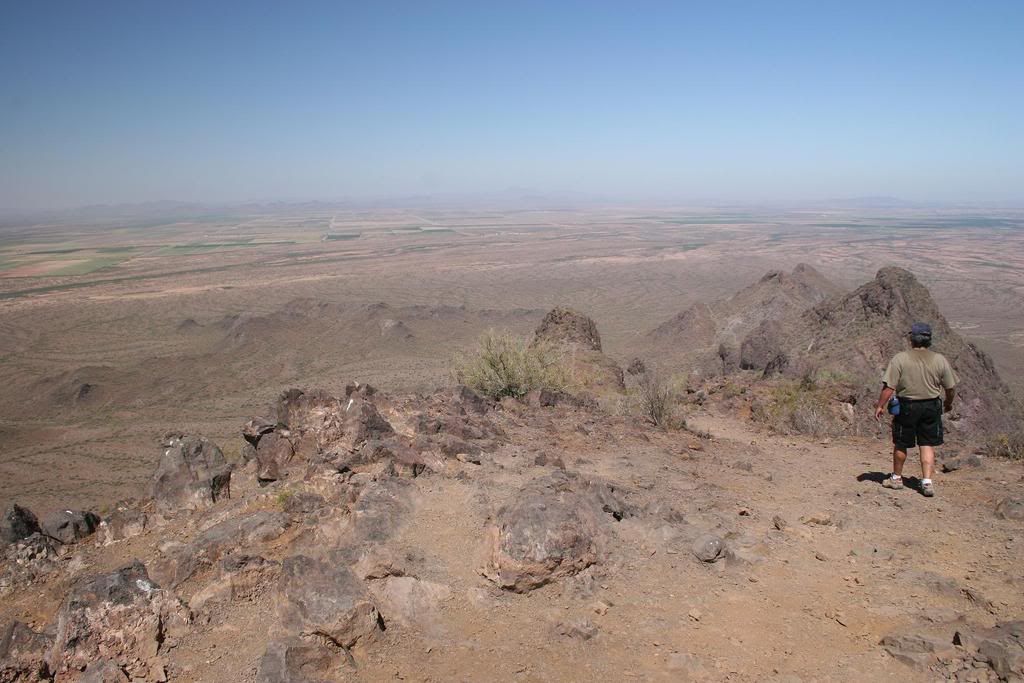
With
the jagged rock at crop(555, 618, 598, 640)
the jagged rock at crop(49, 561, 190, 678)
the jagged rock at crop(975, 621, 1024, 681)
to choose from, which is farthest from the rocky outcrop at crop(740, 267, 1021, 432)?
the jagged rock at crop(49, 561, 190, 678)

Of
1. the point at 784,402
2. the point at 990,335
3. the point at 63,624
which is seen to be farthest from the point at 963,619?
the point at 990,335

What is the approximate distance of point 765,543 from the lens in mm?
5820

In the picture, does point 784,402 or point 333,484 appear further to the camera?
point 784,402

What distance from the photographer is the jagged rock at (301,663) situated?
3.99 metres

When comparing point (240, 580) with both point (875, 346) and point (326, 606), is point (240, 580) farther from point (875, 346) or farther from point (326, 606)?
point (875, 346)

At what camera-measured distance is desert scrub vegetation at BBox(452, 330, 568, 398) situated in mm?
13219

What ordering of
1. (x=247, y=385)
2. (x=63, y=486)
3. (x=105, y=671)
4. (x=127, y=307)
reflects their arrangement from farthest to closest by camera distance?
(x=127, y=307), (x=247, y=385), (x=63, y=486), (x=105, y=671)

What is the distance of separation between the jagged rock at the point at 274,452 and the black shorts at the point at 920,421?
717cm

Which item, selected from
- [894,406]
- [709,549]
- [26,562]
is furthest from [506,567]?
[894,406]

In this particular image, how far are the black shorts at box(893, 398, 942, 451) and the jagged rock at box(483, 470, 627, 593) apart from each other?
3622mm

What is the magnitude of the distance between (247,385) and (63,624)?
2577 centimetres

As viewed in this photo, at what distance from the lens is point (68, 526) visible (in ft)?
20.4

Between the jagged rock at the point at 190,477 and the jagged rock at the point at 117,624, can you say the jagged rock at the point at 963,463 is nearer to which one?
the jagged rock at the point at 117,624

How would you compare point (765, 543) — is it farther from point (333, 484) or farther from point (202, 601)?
point (202, 601)
